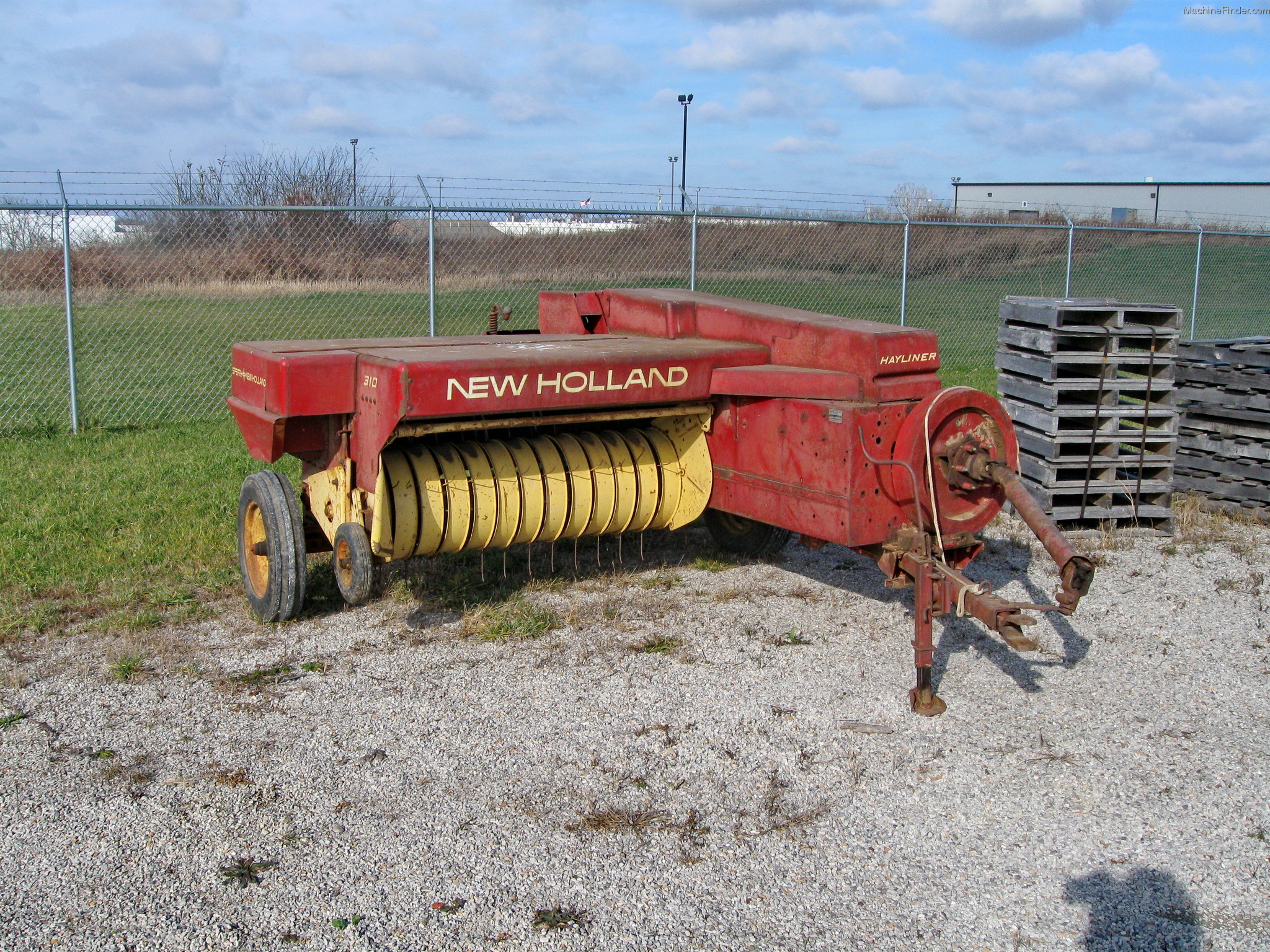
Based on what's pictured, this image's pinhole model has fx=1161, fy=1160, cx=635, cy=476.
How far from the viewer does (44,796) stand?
11.8 feet

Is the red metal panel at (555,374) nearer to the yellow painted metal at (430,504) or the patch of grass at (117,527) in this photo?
the yellow painted metal at (430,504)

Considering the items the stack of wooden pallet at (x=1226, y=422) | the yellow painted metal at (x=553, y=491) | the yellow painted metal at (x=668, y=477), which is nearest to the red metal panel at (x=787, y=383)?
the yellow painted metal at (x=668, y=477)

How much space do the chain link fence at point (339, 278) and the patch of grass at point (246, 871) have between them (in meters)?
6.66

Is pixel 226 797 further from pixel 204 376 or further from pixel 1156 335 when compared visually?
pixel 204 376

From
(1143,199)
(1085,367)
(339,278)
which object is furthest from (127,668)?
(1143,199)

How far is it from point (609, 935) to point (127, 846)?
1440 mm

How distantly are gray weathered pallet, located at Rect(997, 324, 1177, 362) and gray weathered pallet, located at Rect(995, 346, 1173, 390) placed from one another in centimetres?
2

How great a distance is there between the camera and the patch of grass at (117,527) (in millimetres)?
5363

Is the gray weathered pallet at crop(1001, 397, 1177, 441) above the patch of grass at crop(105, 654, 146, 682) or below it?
above

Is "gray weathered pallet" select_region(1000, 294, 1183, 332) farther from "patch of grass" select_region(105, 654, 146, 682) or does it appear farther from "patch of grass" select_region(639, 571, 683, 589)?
"patch of grass" select_region(105, 654, 146, 682)

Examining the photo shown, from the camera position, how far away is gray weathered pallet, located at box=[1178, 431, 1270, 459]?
732 cm

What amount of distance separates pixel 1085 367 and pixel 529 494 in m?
3.75

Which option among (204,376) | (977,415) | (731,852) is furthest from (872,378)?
(204,376)

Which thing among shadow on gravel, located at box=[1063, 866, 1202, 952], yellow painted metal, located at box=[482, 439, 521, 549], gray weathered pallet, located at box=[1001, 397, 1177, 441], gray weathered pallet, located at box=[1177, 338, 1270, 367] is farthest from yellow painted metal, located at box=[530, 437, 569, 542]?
gray weathered pallet, located at box=[1177, 338, 1270, 367]
